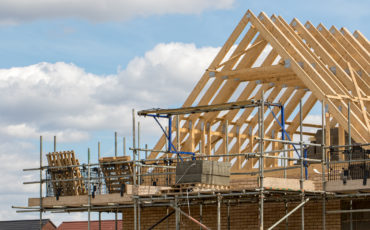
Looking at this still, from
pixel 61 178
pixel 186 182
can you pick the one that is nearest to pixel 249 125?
pixel 61 178

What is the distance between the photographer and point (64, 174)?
2750 centimetres

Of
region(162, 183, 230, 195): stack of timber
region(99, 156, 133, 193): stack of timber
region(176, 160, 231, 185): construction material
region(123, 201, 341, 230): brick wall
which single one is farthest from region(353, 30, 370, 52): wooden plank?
region(162, 183, 230, 195): stack of timber

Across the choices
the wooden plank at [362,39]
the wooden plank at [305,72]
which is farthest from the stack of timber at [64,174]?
the wooden plank at [362,39]

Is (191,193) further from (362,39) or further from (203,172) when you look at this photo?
(362,39)

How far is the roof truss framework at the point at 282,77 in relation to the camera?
88.9 feet

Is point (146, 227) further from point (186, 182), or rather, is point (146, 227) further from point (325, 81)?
point (325, 81)

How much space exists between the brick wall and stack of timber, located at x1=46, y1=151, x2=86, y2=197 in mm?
2301

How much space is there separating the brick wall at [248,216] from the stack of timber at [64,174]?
2.30m

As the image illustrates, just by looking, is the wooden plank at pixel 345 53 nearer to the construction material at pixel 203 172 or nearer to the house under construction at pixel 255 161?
the house under construction at pixel 255 161

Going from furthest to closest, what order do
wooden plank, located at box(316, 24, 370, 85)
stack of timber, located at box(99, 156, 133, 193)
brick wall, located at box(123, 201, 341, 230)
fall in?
wooden plank, located at box(316, 24, 370, 85), stack of timber, located at box(99, 156, 133, 193), brick wall, located at box(123, 201, 341, 230)

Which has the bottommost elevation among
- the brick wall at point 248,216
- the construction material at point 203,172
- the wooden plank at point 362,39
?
the brick wall at point 248,216

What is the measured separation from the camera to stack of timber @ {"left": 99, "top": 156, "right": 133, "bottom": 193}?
1019 inches

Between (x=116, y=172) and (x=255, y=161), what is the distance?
8.45 metres

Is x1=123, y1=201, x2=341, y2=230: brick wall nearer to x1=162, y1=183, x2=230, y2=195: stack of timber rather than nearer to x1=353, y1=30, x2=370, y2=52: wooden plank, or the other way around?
x1=162, y1=183, x2=230, y2=195: stack of timber
